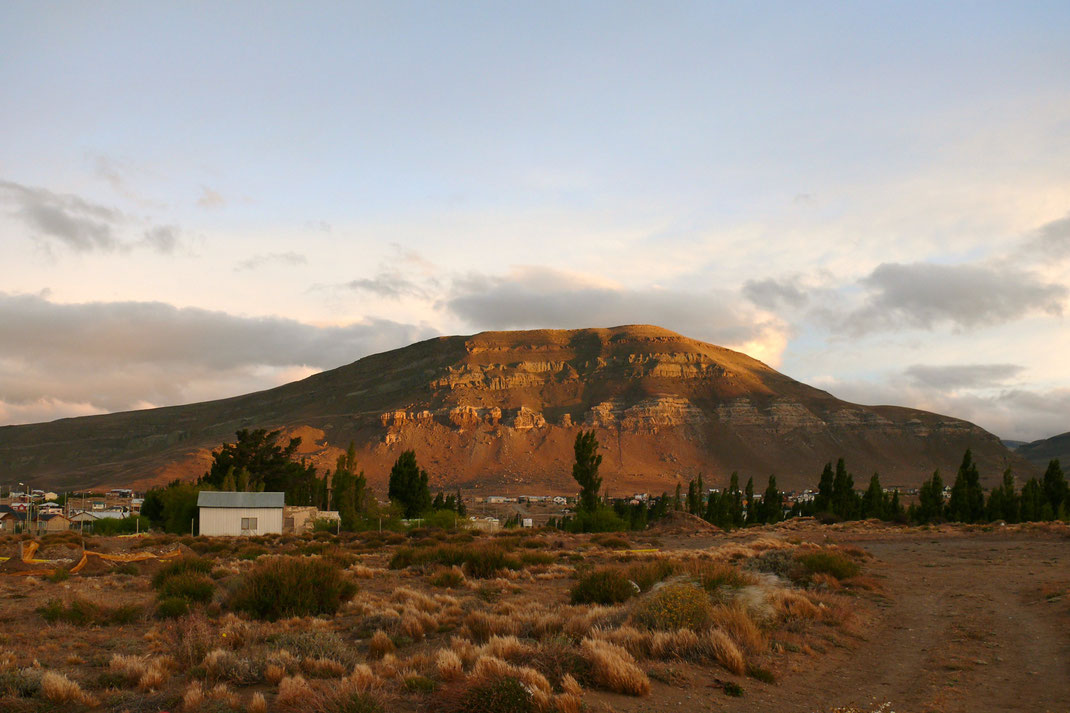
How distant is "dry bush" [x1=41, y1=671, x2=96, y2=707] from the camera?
30.8 ft

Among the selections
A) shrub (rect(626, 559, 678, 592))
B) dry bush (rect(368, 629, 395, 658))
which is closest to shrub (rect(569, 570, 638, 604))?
shrub (rect(626, 559, 678, 592))

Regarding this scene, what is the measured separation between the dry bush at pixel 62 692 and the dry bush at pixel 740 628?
8.82 m

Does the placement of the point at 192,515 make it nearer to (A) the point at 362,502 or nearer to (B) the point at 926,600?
(A) the point at 362,502

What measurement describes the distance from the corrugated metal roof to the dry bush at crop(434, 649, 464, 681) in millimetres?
48243

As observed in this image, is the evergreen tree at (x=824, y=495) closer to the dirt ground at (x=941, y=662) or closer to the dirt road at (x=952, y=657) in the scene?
the dirt road at (x=952, y=657)

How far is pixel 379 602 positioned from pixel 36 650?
7148 millimetres

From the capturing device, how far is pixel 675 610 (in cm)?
1212

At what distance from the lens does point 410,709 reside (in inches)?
338

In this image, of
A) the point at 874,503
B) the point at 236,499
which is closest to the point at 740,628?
the point at 236,499

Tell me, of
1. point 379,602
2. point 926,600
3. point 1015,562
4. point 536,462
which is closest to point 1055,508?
point 1015,562

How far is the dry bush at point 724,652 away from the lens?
1030 centimetres

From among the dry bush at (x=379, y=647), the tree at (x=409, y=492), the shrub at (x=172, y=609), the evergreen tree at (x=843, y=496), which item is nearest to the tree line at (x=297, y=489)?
the tree at (x=409, y=492)

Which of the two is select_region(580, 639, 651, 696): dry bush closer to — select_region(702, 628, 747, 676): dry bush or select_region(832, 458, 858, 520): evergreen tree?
select_region(702, 628, 747, 676): dry bush

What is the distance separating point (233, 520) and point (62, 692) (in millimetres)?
47623
